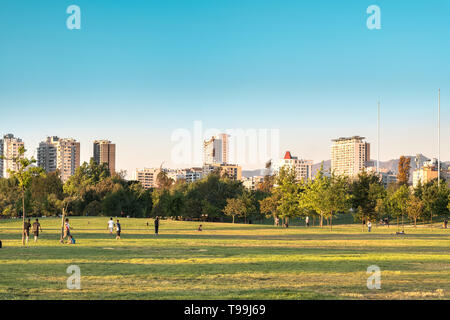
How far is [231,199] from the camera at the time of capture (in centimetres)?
11931

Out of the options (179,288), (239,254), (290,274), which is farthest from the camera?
(239,254)

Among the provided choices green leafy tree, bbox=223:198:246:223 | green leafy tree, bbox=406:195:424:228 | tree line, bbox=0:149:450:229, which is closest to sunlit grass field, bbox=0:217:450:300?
tree line, bbox=0:149:450:229

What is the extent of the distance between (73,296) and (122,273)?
5.88 meters

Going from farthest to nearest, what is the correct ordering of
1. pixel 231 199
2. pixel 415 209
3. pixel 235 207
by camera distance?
pixel 231 199 < pixel 235 207 < pixel 415 209

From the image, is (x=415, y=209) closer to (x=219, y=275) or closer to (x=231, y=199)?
(x=231, y=199)

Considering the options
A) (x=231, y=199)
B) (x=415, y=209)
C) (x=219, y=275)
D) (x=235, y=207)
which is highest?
(x=231, y=199)

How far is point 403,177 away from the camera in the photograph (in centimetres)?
17150

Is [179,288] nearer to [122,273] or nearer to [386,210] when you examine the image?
[122,273]

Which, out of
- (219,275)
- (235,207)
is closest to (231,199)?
(235,207)

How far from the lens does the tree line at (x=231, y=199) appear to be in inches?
3573

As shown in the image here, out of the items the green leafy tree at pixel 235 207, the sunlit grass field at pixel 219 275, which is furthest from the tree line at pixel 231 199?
the sunlit grass field at pixel 219 275

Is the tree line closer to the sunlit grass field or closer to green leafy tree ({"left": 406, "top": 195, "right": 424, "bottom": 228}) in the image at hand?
green leafy tree ({"left": 406, "top": 195, "right": 424, "bottom": 228})

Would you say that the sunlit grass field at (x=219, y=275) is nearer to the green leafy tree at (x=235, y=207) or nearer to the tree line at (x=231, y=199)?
the tree line at (x=231, y=199)
